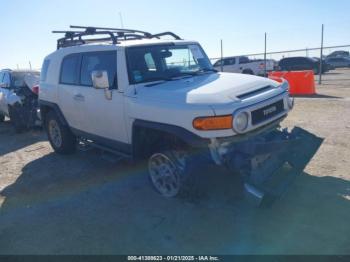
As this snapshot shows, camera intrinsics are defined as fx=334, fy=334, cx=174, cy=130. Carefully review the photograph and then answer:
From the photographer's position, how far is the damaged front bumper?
3.87 meters

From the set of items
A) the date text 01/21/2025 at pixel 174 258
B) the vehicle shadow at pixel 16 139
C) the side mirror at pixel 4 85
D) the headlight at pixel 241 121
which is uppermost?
the side mirror at pixel 4 85

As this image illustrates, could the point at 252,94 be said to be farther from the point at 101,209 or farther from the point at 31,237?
the point at 31,237

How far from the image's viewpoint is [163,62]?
5.03m

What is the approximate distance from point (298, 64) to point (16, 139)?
23490mm

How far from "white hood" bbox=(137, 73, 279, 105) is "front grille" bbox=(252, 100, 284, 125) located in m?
0.29

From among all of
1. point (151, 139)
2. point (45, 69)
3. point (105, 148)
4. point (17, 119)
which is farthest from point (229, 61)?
point (151, 139)

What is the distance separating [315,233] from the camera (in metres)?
3.58

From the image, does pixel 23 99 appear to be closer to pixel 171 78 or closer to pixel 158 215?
pixel 171 78

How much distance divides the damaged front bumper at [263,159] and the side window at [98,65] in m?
1.95

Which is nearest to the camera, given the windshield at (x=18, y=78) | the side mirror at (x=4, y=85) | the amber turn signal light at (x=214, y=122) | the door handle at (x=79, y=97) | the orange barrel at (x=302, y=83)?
the amber turn signal light at (x=214, y=122)

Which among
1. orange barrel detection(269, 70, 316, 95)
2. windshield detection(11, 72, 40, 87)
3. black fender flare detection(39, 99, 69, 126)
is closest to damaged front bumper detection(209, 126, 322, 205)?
black fender flare detection(39, 99, 69, 126)

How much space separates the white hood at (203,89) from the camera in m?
3.87

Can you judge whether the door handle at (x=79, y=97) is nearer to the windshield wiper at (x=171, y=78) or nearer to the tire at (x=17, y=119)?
the windshield wiper at (x=171, y=78)

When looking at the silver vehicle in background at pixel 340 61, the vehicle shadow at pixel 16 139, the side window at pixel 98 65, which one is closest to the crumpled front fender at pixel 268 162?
the side window at pixel 98 65
